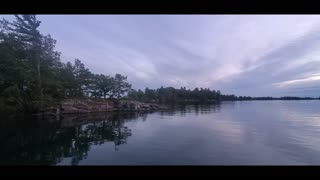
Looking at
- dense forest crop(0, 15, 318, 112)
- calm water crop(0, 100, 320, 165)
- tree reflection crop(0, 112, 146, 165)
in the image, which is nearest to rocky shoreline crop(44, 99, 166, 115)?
dense forest crop(0, 15, 318, 112)

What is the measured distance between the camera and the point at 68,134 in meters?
13.4

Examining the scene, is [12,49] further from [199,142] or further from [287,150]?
[287,150]

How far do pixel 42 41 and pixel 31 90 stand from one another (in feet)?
13.0

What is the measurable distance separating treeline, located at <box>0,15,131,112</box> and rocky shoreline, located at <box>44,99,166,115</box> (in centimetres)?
72

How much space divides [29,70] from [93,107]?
928cm

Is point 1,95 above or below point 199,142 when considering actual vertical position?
above

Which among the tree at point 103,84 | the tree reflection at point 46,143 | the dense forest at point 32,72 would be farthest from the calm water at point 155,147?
the tree at point 103,84

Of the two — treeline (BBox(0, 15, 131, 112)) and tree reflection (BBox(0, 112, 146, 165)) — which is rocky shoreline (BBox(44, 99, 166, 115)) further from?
tree reflection (BBox(0, 112, 146, 165))

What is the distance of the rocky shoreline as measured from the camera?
2303cm

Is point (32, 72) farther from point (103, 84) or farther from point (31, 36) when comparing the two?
point (103, 84)

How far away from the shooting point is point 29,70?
19.1m
